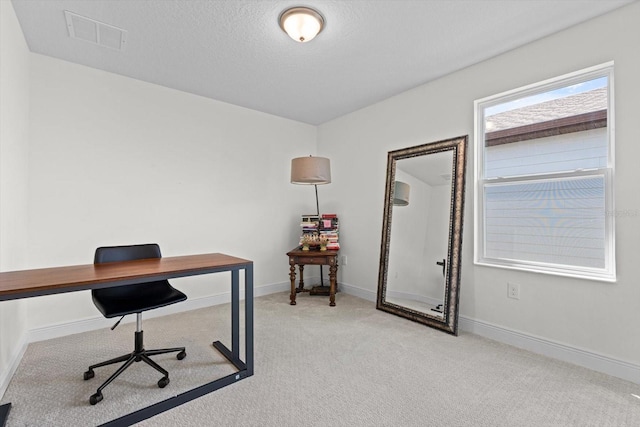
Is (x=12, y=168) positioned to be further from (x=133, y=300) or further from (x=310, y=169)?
(x=310, y=169)

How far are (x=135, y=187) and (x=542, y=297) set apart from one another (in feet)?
12.3

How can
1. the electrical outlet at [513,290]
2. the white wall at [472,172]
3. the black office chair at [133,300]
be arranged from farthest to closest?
the electrical outlet at [513,290]
the white wall at [472,172]
the black office chair at [133,300]

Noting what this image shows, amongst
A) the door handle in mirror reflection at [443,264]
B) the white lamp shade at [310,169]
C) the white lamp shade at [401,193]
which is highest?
the white lamp shade at [310,169]

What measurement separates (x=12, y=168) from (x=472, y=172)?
3.58 m

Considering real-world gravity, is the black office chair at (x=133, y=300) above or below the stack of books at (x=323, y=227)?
below

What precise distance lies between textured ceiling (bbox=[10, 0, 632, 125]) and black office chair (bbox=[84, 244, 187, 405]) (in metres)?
1.64

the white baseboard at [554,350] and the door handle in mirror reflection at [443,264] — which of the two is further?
the door handle in mirror reflection at [443,264]

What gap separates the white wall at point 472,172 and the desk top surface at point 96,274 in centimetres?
206

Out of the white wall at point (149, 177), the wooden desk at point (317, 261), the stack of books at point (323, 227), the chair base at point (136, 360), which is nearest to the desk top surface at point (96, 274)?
the chair base at point (136, 360)

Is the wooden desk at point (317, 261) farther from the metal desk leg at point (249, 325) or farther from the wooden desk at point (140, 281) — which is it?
the metal desk leg at point (249, 325)

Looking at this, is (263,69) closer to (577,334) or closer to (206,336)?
(206,336)

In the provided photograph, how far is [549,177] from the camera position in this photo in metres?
2.33

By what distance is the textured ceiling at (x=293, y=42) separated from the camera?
1979 millimetres

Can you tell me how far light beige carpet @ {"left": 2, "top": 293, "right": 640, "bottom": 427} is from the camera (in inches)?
62.2
